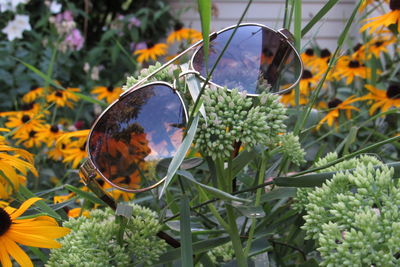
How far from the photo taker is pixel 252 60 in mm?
630

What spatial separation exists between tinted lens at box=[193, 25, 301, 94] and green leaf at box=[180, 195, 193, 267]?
0.52 ft

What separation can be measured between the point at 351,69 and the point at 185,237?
1113 millimetres

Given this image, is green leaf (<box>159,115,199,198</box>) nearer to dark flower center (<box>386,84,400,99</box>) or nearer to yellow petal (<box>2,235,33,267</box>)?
yellow petal (<box>2,235,33,267</box>)

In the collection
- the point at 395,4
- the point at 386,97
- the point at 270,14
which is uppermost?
the point at 270,14

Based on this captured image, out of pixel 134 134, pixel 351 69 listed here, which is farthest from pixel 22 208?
pixel 351 69

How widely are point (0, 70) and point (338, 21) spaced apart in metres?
2.26

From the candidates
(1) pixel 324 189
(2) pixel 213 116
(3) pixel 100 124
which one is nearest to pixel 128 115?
(3) pixel 100 124

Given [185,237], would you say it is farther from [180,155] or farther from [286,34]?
[286,34]

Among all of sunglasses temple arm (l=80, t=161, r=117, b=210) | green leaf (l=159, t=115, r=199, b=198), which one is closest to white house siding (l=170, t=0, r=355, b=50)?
sunglasses temple arm (l=80, t=161, r=117, b=210)

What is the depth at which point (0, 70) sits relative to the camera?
7.59 ft

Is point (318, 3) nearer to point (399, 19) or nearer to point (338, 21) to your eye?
point (338, 21)

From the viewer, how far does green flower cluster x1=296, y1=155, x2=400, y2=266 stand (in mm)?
366

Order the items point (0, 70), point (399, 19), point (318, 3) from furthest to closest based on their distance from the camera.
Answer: point (318, 3) → point (0, 70) → point (399, 19)

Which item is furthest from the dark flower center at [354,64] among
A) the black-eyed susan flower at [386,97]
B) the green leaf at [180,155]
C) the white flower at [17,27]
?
the white flower at [17,27]
